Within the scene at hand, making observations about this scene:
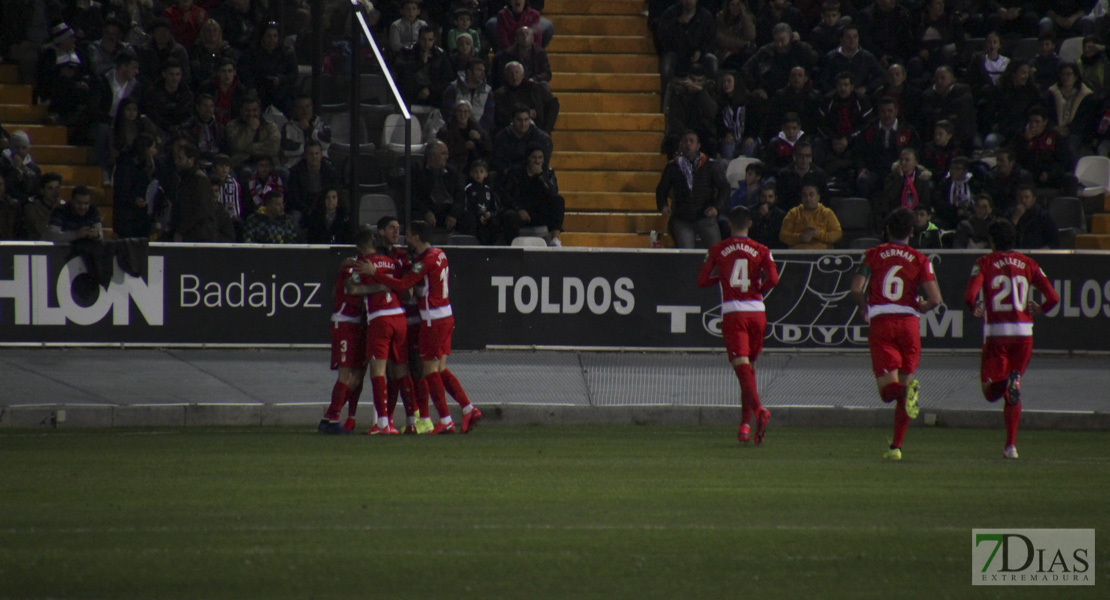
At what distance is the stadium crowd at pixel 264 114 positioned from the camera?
19109 mm

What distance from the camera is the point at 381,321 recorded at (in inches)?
549

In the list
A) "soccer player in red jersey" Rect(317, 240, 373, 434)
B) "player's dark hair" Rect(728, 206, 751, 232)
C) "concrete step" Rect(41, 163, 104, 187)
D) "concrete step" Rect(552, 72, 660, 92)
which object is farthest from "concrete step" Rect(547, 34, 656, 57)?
"player's dark hair" Rect(728, 206, 751, 232)

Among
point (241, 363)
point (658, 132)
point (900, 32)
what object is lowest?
point (241, 363)

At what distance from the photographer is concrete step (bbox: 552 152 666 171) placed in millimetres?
22719

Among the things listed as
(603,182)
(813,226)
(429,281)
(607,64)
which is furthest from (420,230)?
(607,64)

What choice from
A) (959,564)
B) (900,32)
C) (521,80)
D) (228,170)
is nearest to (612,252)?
(521,80)

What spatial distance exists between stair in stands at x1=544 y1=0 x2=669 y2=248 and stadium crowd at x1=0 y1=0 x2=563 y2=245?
114 centimetres

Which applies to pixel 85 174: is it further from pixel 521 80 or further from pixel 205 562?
pixel 205 562

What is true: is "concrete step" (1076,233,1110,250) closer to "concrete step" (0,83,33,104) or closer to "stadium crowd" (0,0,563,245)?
"stadium crowd" (0,0,563,245)

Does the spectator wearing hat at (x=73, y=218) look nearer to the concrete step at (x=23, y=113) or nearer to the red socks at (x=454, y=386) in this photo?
the concrete step at (x=23, y=113)

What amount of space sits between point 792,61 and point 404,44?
592 centimetres

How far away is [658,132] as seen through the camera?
23.2 m

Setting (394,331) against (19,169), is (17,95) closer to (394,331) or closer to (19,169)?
(19,169)

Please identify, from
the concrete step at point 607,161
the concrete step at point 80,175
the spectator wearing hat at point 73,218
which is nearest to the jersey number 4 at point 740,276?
the spectator wearing hat at point 73,218
